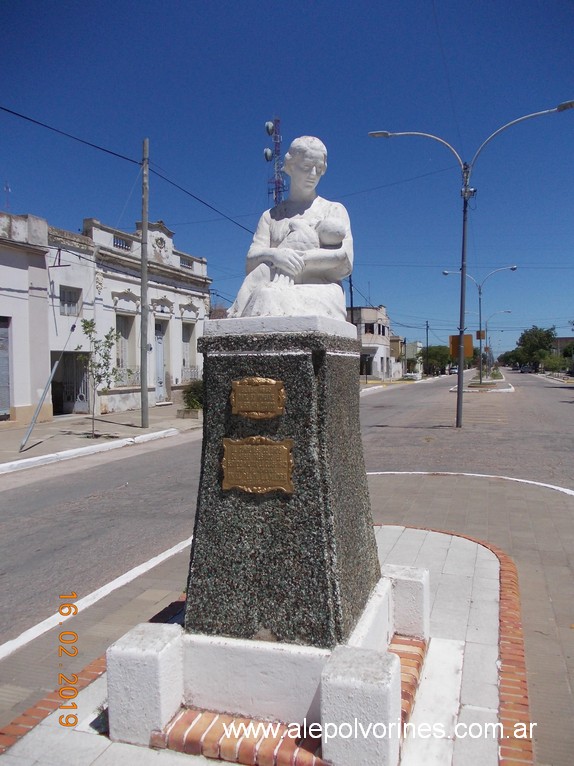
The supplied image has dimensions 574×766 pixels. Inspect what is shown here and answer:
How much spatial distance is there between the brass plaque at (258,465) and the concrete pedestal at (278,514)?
0.02m

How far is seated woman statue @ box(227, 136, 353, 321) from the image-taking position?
3666 mm

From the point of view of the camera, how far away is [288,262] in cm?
368

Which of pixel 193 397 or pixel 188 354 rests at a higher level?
pixel 188 354

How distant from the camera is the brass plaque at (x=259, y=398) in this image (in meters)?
3.06

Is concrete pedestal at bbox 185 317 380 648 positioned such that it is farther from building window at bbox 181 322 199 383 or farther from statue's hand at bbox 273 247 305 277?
building window at bbox 181 322 199 383

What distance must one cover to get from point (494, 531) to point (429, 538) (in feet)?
2.94

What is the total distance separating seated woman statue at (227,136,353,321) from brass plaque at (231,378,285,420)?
581mm

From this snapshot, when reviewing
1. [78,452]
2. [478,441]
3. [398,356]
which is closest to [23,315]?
[78,452]

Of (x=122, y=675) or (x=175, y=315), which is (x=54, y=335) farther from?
(x=122, y=675)

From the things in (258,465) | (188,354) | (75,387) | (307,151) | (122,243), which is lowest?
(75,387)

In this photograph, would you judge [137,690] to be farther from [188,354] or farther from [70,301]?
[188,354]

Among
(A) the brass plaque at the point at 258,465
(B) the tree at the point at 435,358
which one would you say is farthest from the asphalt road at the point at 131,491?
(B) the tree at the point at 435,358

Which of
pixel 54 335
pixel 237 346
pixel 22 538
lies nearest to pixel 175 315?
pixel 54 335
